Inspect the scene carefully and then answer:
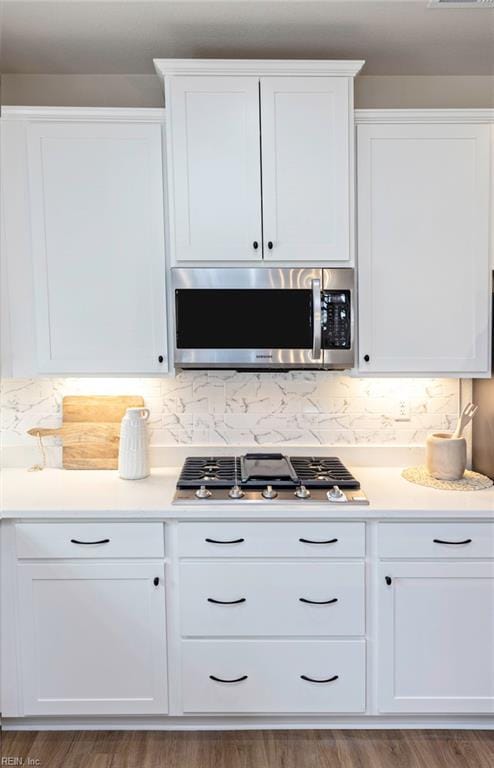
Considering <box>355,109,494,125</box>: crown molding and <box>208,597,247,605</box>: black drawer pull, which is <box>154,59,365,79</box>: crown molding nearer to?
<box>355,109,494,125</box>: crown molding

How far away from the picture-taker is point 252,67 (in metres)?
2.27

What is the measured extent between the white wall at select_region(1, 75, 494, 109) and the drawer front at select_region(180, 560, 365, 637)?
2023 mm

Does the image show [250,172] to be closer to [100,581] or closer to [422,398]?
[422,398]

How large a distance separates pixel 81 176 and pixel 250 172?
0.68 meters

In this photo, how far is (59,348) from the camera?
2.43 metres

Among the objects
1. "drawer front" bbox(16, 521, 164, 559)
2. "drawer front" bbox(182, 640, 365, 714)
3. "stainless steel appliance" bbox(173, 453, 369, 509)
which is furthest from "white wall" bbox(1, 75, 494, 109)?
"drawer front" bbox(182, 640, 365, 714)

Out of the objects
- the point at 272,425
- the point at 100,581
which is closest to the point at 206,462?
the point at 272,425

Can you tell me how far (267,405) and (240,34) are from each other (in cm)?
153

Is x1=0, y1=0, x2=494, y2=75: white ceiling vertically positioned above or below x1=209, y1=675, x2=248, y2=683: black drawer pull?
above

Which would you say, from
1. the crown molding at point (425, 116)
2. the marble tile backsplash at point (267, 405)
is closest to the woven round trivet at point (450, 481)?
the marble tile backsplash at point (267, 405)

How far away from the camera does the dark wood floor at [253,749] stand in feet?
6.91

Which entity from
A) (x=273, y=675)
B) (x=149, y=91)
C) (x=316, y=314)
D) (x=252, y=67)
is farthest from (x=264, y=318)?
(x=273, y=675)

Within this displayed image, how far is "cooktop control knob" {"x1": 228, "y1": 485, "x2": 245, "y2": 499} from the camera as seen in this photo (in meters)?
2.22

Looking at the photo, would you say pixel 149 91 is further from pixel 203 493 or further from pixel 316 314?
pixel 203 493
